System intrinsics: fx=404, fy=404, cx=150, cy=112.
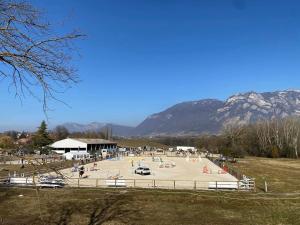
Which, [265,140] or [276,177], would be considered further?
[265,140]

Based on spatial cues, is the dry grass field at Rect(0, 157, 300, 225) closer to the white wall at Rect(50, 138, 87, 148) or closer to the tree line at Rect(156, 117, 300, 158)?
the white wall at Rect(50, 138, 87, 148)

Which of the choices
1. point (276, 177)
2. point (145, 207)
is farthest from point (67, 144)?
point (145, 207)

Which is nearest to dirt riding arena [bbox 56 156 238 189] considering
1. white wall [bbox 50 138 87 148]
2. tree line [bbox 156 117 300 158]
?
white wall [bbox 50 138 87 148]

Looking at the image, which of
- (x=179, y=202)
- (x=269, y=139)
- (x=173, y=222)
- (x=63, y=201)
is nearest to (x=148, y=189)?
(x=179, y=202)

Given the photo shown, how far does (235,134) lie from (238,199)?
104 meters

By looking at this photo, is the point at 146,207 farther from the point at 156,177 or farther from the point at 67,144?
the point at 67,144

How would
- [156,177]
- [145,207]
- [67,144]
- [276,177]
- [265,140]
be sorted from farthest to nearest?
[265,140]
[67,144]
[276,177]
[156,177]
[145,207]

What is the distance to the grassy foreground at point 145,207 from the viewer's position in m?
24.8

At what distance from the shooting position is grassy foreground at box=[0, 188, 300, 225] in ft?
81.5

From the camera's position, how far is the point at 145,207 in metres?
28.3

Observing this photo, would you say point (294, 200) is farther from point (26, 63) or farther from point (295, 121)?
point (295, 121)

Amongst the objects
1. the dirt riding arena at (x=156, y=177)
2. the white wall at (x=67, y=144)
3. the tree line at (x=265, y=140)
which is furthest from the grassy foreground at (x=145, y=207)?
the tree line at (x=265, y=140)

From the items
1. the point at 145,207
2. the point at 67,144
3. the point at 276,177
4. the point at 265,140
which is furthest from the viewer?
the point at 265,140

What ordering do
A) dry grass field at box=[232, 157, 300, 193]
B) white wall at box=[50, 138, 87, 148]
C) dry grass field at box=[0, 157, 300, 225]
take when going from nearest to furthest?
1. dry grass field at box=[0, 157, 300, 225]
2. dry grass field at box=[232, 157, 300, 193]
3. white wall at box=[50, 138, 87, 148]
